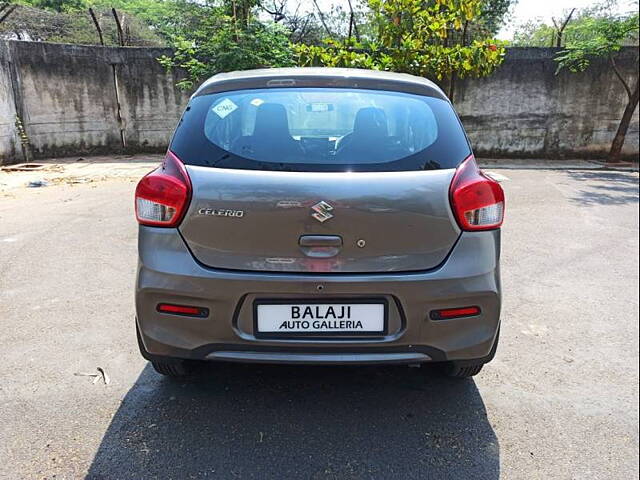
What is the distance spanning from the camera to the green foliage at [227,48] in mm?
10797

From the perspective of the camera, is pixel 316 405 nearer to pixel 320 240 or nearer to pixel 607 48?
pixel 320 240

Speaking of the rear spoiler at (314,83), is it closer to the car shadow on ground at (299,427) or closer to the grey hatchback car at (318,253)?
the grey hatchback car at (318,253)

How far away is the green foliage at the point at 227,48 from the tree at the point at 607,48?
253 inches

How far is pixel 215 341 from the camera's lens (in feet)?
6.55

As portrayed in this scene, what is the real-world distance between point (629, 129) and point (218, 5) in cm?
1061

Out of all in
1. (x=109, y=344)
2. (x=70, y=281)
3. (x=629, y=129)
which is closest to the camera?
(x=109, y=344)

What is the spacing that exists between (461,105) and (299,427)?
442 inches

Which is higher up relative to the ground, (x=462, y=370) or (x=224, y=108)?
(x=224, y=108)

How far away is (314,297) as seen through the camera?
6.40ft

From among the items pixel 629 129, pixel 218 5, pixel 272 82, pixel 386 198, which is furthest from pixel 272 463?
pixel 629 129

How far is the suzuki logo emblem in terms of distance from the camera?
6.27 feet

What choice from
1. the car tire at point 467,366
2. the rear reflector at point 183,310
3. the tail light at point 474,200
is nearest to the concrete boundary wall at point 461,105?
the car tire at point 467,366

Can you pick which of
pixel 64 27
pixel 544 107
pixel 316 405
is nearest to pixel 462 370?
pixel 316 405

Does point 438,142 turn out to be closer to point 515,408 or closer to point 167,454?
point 515,408
